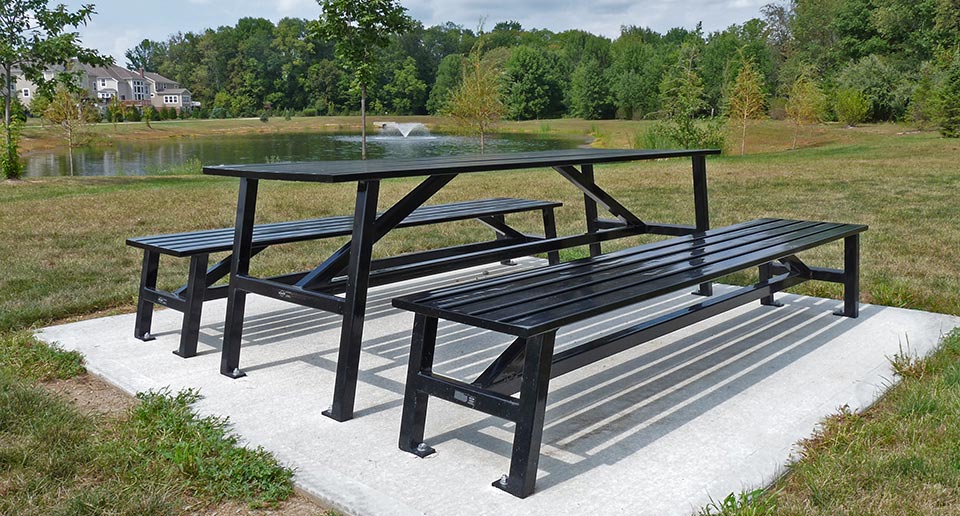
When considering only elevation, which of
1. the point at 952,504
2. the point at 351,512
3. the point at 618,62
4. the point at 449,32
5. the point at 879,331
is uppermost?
the point at 449,32

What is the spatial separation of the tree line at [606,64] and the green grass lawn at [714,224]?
39.6ft

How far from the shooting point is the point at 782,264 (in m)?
4.94

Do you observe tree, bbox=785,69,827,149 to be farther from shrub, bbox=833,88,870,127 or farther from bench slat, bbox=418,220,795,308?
bench slat, bbox=418,220,795,308

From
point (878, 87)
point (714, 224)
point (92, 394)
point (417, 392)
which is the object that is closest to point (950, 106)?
point (878, 87)

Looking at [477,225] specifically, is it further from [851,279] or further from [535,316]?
[535,316]

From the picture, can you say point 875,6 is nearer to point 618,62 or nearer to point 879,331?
point 618,62

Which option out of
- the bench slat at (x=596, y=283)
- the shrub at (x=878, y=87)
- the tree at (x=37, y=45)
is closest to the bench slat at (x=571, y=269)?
the bench slat at (x=596, y=283)

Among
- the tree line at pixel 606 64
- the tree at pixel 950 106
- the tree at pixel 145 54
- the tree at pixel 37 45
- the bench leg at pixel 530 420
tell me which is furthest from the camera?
the tree at pixel 145 54

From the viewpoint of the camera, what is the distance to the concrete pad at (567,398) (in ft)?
8.53

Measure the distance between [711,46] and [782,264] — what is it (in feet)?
216

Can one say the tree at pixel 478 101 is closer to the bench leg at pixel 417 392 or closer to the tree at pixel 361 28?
the tree at pixel 361 28

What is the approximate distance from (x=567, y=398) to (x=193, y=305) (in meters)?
1.86

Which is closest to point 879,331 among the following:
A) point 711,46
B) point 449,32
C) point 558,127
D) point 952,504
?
point 952,504

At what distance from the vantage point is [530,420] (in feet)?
8.39
